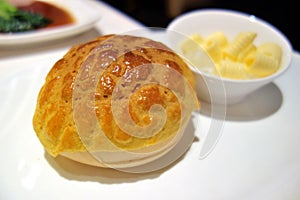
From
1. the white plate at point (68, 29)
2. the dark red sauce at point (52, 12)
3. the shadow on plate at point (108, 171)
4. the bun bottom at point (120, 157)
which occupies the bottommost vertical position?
the dark red sauce at point (52, 12)

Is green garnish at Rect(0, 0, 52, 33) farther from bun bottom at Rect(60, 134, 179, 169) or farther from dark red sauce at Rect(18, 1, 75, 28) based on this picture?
bun bottom at Rect(60, 134, 179, 169)

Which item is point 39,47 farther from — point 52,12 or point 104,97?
point 104,97

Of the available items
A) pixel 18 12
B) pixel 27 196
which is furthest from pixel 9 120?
pixel 18 12

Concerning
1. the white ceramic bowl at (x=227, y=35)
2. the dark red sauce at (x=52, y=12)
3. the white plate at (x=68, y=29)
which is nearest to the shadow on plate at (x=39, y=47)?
the white plate at (x=68, y=29)

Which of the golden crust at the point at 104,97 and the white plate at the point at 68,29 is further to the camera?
the white plate at the point at 68,29

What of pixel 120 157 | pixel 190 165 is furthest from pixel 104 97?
pixel 190 165

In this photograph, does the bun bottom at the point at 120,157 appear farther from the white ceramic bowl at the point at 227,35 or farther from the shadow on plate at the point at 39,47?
the shadow on plate at the point at 39,47
